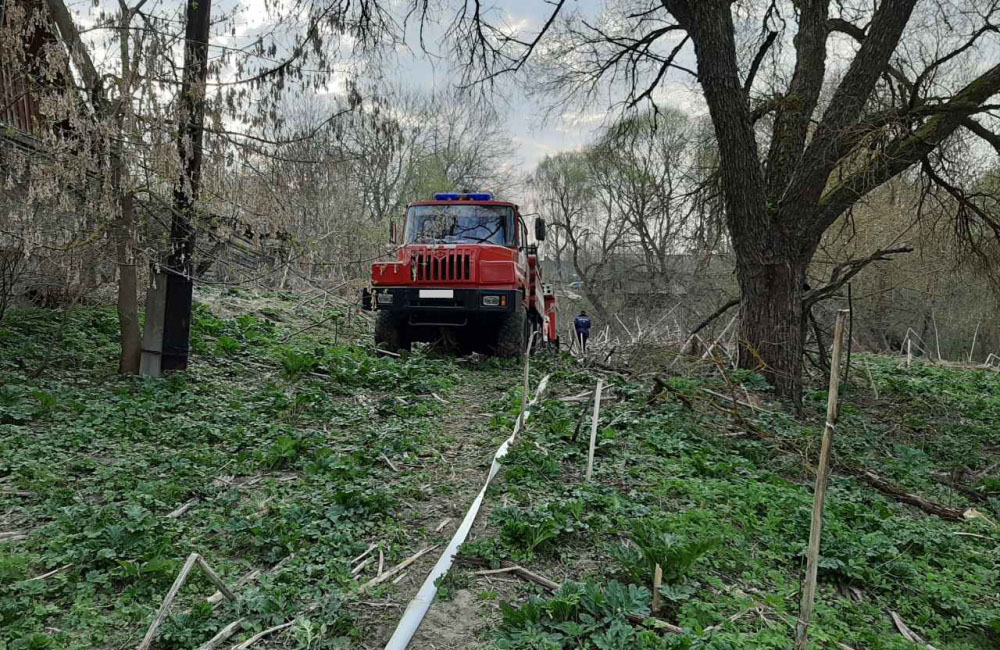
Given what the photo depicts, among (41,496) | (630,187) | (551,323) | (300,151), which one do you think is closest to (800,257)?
(300,151)

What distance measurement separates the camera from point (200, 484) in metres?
4.43

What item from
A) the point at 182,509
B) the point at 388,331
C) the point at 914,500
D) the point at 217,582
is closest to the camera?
the point at 217,582

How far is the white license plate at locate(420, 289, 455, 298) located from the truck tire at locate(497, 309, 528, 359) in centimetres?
98

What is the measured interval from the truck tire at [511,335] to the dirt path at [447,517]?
2.43 meters

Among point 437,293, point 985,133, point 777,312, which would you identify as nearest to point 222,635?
point 777,312

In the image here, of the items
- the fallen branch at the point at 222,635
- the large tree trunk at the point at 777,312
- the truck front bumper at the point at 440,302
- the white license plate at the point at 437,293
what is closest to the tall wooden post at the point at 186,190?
the truck front bumper at the point at 440,302

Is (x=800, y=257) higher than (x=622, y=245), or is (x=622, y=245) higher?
(x=622, y=245)

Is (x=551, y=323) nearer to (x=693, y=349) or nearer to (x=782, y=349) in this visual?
(x=693, y=349)

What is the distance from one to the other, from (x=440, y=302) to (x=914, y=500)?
22.4 ft

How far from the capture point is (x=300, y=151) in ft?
22.6

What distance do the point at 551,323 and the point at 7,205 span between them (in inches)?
496

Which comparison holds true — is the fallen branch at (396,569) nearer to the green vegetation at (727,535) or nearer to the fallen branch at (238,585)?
the green vegetation at (727,535)

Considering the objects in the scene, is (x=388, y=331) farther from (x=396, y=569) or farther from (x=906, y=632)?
(x=906, y=632)

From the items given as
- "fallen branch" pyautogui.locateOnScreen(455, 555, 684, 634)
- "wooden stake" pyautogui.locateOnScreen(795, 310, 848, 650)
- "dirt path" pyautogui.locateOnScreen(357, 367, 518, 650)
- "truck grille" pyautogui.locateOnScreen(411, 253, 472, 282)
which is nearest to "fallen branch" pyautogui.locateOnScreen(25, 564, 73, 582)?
"dirt path" pyautogui.locateOnScreen(357, 367, 518, 650)
